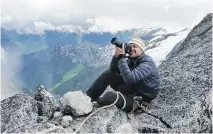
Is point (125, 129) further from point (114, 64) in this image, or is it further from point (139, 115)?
point (114, 64)

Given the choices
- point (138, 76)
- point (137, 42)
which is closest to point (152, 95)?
point (138, 76)

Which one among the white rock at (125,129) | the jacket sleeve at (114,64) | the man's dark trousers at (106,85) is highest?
the jacket sleeve at (114,64)

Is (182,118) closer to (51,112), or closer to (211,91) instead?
(211,91)

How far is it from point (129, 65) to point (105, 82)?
1.16 meters

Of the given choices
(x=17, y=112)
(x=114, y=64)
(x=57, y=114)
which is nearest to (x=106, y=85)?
(x=114, y=64)

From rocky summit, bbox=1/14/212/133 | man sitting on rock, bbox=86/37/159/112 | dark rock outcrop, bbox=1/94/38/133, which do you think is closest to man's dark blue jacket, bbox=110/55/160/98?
man sitting on rock, bbox=86/37/159/112

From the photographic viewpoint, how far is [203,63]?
1539cm

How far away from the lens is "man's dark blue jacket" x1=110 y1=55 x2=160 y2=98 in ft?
42.3

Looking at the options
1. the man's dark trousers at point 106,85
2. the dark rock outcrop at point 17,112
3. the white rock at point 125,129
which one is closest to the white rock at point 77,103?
the man's dark trousers at point 106,85

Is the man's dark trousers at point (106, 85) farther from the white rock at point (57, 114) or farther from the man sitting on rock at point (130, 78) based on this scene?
the white rock at point (57, 114)

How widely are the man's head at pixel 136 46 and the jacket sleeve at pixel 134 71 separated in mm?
546

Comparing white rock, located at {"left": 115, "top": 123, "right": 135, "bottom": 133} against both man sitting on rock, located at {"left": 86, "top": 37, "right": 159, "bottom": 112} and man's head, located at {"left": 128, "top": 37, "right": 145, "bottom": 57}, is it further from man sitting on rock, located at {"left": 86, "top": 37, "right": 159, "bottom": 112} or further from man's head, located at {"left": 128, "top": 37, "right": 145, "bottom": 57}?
man's head, located at {"left": 128, "top": 37, "right": 145, "bottom": 57}

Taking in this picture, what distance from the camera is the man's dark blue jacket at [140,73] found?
12898 mm

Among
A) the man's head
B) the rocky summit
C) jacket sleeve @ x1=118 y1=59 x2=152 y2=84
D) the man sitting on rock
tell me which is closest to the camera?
the rocky summit
